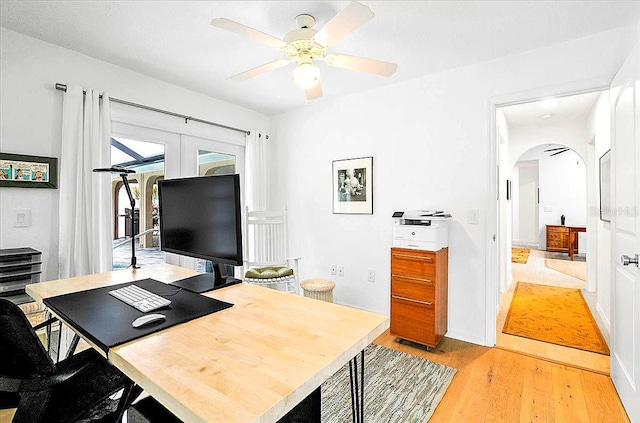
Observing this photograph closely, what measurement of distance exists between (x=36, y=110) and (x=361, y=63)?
2397mm

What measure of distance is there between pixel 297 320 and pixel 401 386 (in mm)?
1434

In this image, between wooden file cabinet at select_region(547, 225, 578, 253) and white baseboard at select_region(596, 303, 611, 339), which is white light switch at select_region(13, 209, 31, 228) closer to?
white baseboard at select_region(596, 303, 611, 339)

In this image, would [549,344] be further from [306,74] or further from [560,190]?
[560,190]

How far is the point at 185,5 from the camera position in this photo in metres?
1.95

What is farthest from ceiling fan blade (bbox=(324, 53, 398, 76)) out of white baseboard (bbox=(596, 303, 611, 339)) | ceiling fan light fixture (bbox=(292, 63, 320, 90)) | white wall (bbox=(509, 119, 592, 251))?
white wall (bbox=(509, 119, 592, 251))

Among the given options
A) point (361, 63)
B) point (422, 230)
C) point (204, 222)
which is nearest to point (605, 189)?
point (422, 230)

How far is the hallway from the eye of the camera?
2.44 metres

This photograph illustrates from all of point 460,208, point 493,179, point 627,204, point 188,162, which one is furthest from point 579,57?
point 188,162

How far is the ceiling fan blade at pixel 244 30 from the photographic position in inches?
65.1

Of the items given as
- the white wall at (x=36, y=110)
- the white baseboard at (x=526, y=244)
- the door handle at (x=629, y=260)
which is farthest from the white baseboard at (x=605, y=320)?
the white baseboard at (x=526, y=244)

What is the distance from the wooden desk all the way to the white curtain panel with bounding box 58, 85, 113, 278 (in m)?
1.82

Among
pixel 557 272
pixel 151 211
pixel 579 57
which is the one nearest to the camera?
pixel 579 57

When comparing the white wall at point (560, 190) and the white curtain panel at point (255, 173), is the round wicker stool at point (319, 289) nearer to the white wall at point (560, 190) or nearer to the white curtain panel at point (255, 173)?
the white curtain panel at point (255, 173)

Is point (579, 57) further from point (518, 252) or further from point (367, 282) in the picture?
point (518, 252)
